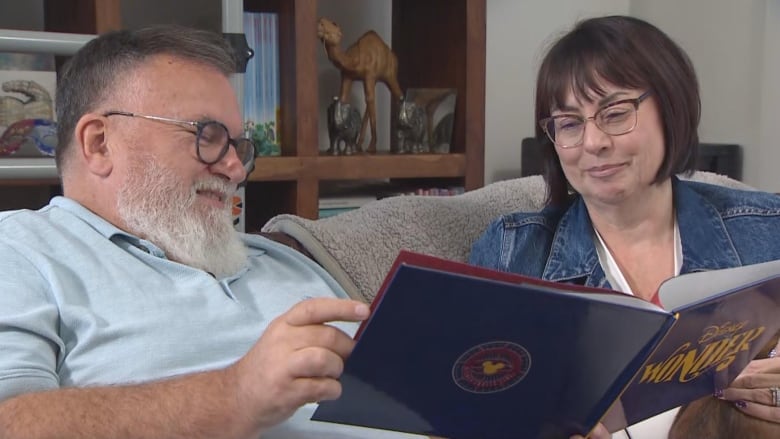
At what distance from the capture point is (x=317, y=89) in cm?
191

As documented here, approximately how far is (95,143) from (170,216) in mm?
149

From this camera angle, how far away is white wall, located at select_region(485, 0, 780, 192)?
236 centimetres

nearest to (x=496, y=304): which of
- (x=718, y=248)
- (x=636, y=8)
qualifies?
(x=718, y=248)

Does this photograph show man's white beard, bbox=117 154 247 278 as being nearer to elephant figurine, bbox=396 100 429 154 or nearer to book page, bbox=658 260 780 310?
book page, bbox=658 260 780 310

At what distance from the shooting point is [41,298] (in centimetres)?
100

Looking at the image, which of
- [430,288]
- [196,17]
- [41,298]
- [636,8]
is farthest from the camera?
[636,8]

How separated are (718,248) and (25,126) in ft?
4.04

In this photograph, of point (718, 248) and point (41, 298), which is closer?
point (41, 298)

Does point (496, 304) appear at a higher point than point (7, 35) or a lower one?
lower

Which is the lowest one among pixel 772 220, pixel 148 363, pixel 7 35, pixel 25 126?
pixel 148 363

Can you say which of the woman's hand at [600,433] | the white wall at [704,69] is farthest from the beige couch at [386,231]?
the white wall at [704,69]

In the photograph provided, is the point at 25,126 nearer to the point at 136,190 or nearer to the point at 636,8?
the point at 136,190

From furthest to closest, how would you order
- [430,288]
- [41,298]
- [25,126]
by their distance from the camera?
[25,126] < [41,298] < [430,288]

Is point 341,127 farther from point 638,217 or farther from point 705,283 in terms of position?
point 705,283
